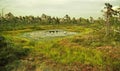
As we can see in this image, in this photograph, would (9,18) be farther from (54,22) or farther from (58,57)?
(58,57)

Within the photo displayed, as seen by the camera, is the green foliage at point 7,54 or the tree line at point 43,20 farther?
the tree line at point 43,20

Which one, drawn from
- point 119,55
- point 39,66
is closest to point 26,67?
point 39,66

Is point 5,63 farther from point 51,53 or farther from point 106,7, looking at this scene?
point 106,7

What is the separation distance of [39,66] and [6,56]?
4.57 metres

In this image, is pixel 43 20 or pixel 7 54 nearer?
pixel 7 54

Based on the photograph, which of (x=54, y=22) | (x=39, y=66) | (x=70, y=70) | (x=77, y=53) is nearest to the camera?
(x=70, y=70)

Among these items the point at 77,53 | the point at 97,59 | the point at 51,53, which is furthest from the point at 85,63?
the point at 51,53

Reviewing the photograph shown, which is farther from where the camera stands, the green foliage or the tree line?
the tree line

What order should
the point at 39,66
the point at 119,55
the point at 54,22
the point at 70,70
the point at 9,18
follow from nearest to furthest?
the point at 70,70 < the point at 39,66 < the point at 119,55 < the point at 9,18 < the point at 54,22

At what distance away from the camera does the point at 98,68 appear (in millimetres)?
27734

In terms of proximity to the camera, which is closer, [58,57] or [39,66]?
[39,66]

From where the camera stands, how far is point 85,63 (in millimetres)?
29656

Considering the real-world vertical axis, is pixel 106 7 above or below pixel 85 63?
above

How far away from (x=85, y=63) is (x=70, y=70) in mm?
2861
